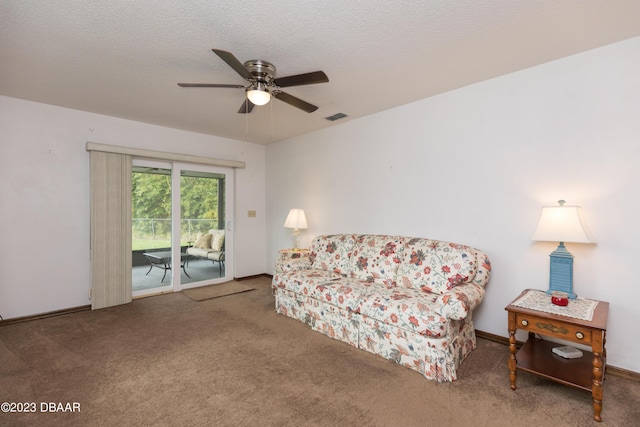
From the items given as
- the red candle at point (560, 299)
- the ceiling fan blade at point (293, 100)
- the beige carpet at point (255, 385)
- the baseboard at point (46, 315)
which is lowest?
the baseboard at point (46, 315)

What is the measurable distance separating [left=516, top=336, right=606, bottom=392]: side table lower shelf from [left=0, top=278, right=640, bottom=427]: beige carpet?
160 mm

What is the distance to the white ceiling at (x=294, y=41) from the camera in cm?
191

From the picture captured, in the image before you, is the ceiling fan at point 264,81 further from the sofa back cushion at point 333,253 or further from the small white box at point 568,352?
the small white box at point 568,352

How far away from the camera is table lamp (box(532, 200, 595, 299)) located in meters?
2.22

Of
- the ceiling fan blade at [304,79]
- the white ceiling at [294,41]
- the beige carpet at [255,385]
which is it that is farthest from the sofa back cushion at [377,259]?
the ceiling fan blade at [304,79]

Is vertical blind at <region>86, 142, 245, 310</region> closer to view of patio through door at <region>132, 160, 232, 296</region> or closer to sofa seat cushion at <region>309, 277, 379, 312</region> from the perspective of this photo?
view of patio through door at <region>132, 160, 232, 296</region>

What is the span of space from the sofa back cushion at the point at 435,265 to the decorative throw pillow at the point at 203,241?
3403mm

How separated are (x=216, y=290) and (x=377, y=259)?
2.79 meters

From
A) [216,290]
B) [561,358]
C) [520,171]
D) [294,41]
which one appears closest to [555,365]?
[561,358]

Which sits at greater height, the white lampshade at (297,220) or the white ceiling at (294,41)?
the white ceiling at (294,41)

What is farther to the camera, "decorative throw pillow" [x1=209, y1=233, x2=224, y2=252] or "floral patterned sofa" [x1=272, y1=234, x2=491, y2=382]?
"decorative throw pillow" [x1=209, y1=233, x2=224, y2=252]

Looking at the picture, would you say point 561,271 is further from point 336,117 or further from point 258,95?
point 336,117

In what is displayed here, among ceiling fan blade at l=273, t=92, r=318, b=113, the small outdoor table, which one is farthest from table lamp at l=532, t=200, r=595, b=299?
the small outdoor table

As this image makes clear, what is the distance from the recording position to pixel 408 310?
241cm
